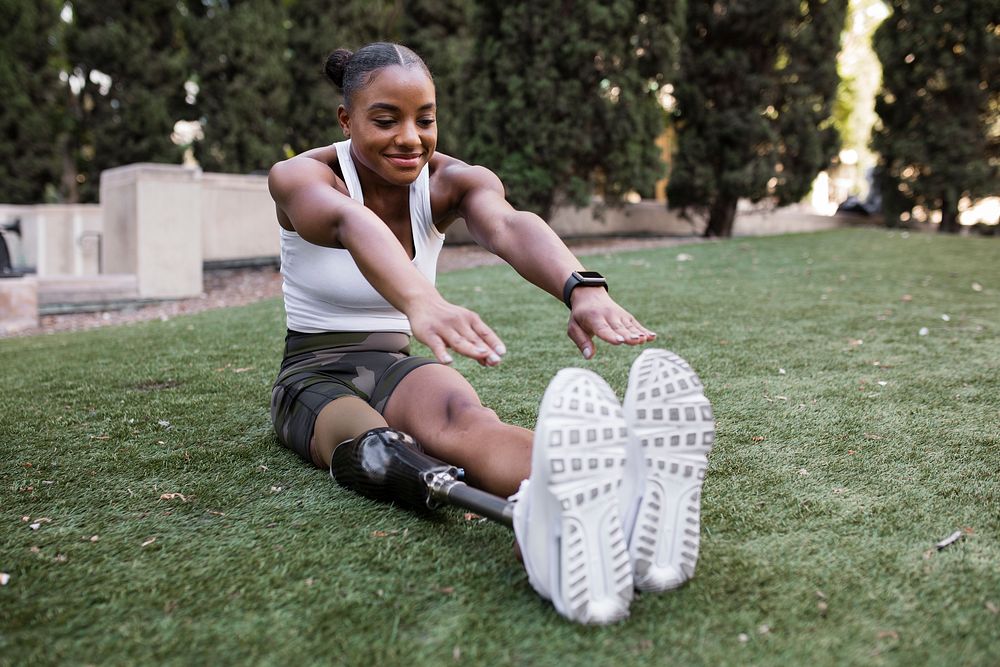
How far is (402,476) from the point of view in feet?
6.05

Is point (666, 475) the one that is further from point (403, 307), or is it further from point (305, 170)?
point (305, 170)

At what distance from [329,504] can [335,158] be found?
3.25ft

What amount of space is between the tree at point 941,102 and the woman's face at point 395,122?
12.6 m

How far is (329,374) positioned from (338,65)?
897 mm

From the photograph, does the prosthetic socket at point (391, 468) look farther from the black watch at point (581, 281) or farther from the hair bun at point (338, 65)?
the hair bun at point (338, 65)

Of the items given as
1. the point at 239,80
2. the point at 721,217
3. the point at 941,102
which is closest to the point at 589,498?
the point at 239,80

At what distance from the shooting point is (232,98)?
10.7m

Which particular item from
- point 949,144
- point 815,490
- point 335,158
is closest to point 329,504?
point 335,158

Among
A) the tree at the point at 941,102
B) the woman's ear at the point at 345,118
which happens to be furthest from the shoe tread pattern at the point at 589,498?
the tree at the point at 941,102

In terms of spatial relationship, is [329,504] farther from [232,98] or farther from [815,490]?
[232,98]

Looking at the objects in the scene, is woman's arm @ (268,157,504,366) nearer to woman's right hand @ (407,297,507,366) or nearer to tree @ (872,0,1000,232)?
woman's right hand @ (407,297,507,366)

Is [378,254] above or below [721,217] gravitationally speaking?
below

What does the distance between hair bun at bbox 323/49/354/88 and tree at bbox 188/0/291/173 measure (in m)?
9.33

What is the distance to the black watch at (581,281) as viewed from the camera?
178 cm
